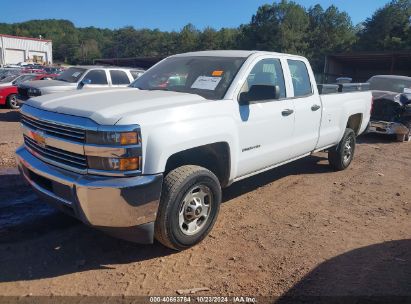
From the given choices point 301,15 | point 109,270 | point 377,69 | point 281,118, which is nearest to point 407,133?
point 281,118

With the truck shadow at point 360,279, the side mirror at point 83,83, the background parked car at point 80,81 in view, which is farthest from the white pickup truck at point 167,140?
the background parked car at point 80,81

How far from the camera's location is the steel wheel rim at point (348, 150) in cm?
701

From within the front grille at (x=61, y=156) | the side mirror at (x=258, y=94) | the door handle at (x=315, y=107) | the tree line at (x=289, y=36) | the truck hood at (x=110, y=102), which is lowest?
the front grille at (x=61, y=156)

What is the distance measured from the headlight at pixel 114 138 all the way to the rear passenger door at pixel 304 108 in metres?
2.70

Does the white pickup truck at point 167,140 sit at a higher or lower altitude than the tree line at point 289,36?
lower

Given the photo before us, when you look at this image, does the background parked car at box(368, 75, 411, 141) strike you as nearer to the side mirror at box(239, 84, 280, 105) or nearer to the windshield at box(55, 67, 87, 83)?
the side mirror at box(239, 84, 280, 105)

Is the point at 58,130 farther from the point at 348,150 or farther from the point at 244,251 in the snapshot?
the point at 348,150

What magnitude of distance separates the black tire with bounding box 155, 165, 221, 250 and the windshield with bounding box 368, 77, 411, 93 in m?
10.0

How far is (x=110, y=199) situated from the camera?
10.3 feet

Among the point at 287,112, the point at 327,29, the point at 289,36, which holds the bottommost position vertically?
the point at 287,112

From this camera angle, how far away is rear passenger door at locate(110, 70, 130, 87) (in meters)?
12.4

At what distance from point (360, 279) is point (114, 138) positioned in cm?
248

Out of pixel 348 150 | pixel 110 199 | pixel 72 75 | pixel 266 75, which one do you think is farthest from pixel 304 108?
pixel 72 75

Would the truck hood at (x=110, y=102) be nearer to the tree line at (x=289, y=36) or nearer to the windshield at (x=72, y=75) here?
the windshield at (x=72, y=75)
